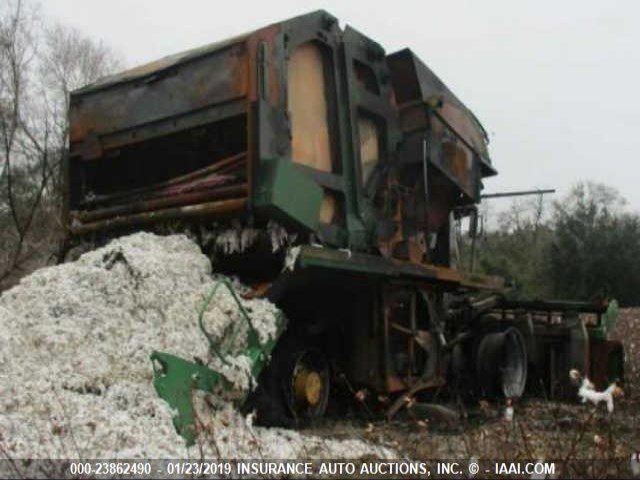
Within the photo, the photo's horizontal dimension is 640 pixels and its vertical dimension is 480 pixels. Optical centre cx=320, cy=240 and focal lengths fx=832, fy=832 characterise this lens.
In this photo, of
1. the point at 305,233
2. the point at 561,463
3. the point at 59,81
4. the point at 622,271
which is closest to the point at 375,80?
the point at 305,233

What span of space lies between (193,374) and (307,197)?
1.74 m

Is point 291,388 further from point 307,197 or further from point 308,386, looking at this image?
point 307,197

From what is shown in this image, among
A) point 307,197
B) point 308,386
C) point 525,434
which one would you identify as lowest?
point 525,434

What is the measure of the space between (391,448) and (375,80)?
11.5ft

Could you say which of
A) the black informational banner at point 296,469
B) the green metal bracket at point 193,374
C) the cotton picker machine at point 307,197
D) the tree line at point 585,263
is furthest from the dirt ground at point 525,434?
the tree line at point 585,263

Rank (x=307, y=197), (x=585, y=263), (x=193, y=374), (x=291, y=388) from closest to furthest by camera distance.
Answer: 1. (x=193, y=374)
2. (x=291, y=388)
3. (x=307, y=197)
4. (x=585, y=263)

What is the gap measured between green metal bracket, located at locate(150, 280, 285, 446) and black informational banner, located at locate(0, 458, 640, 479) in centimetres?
50

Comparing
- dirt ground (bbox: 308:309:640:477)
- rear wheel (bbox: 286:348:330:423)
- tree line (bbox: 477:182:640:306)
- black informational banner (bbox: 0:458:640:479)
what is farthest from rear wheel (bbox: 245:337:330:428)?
tree line (bbox: 477:182:640:306)

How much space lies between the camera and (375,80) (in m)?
7.06

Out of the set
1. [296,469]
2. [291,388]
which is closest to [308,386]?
[291,388]

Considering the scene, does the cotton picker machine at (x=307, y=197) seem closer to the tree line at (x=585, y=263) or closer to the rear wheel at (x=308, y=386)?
the rear wheel at (x=308, y=386)

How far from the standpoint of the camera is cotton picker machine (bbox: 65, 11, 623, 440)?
5598mm

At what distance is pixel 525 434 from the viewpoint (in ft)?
13.4

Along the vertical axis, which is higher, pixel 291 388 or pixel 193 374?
pixel 193 374
